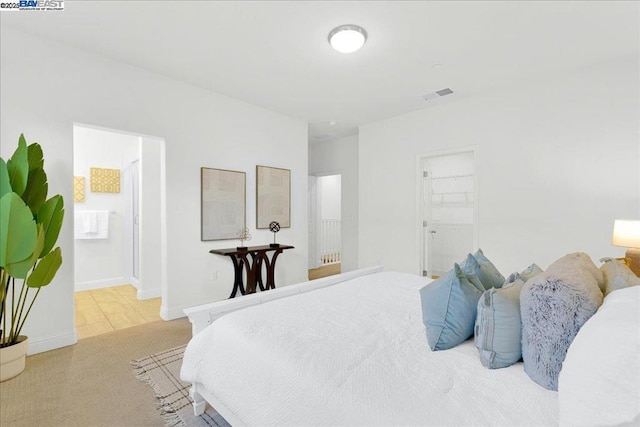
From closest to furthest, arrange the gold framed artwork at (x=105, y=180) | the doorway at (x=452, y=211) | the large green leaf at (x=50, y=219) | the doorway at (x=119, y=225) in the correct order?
the large green leaf at (x=50, y=219)
the doorway at (x=119, y=225)
the gold framed artwork at (x=105, y=180)
the doorway at (x=452, y=211)

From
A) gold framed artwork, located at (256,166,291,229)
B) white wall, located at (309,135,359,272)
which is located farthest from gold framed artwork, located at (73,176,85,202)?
white wall, located at (309,135,359,272)

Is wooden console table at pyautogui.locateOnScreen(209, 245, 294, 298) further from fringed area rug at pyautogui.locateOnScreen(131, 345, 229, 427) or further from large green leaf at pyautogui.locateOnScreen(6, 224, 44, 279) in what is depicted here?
large green leaf at pyautogui.locateOnScreen(6, 224, 44, 279)

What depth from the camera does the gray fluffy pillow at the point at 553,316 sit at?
99 centimetres

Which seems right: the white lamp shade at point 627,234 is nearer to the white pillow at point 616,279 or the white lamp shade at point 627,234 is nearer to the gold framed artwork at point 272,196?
the white pillow at point 616,279

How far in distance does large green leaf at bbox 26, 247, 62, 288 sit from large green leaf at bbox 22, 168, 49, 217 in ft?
1.13

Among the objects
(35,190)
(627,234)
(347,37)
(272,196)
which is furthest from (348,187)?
(35,190)

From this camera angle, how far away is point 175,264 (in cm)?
342

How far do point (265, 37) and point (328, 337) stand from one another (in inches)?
96.1

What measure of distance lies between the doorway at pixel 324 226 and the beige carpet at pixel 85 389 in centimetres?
358

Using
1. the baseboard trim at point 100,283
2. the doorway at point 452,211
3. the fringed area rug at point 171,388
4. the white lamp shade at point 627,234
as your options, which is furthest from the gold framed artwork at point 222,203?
the white lamp shade at point 627,234

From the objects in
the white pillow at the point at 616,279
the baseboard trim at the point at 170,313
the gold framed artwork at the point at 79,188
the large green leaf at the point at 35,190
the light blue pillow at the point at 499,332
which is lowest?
the baseboard trim at the point at 170,313

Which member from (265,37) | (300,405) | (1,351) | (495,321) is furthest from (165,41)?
(495,321)

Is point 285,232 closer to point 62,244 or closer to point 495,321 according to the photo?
point 62,244

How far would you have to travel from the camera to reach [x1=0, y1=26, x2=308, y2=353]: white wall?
2.55 metres
